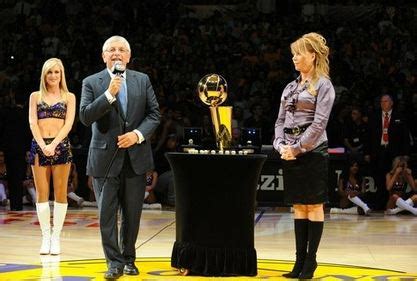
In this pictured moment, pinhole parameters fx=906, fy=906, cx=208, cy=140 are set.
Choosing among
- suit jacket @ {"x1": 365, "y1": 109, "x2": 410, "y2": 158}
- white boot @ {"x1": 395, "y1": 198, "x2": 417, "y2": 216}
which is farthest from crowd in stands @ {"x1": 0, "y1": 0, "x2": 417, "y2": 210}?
white boot @ {"x1": 395, "y1": 198, "x2": 417, "y2": 216}

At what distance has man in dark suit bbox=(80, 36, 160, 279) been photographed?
272 inches

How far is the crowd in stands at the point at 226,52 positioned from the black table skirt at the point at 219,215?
20.5 ft

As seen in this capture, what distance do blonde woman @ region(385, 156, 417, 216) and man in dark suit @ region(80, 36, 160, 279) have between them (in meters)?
6.82

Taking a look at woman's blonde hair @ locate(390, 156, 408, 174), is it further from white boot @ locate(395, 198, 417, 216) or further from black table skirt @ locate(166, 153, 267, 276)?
black table skirt @ locate(166, 153, 267, 276)

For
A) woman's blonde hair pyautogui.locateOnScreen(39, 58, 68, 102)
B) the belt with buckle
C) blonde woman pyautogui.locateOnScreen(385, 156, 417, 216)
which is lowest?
blonde woman pyautogui.locateOnScreen(385, 156, 417, 216)

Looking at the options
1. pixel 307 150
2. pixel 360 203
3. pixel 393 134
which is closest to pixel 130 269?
pixel 307 150

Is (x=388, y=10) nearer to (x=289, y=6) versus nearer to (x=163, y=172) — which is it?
(x=289, y=6)

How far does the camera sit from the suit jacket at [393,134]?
13359 millimetres

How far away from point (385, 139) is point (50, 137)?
6.47 metres

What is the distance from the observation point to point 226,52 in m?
17.9

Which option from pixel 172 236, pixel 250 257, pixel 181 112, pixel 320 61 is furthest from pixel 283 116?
pixel 181 112

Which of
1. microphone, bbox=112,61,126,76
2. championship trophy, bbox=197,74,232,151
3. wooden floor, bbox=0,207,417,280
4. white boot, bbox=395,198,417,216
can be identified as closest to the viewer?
microphone, bbox=112,61,126,76

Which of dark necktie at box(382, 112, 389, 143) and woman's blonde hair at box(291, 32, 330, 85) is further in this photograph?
dark necktie at box(382, 112, 389, 143)

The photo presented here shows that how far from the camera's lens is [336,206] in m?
13.7
